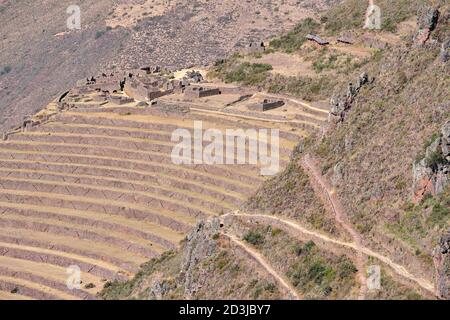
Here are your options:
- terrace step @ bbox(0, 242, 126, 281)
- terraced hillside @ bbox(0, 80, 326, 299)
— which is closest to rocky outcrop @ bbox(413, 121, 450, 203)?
terraced hillside @ bbox(0, 80, 326, 299)

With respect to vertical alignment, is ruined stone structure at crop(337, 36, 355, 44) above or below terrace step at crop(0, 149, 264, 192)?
above

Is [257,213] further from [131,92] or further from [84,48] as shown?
[84,48]

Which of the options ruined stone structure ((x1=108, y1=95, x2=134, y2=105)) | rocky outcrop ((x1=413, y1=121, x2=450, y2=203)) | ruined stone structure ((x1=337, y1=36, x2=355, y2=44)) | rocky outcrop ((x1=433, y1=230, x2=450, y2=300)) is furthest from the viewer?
ruined stone structure ((x1=337, y1=36, x2=355, y2=44))

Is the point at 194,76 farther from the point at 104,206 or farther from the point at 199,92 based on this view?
the point at 104,206

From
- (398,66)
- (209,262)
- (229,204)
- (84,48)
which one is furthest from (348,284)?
(84,48)

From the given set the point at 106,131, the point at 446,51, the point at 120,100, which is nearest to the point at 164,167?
the point at 106,131

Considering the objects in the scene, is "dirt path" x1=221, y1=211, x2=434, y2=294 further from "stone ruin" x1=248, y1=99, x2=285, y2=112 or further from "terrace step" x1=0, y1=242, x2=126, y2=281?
"stone ruin" x1=248, y1=99, x2=285, y2=112
